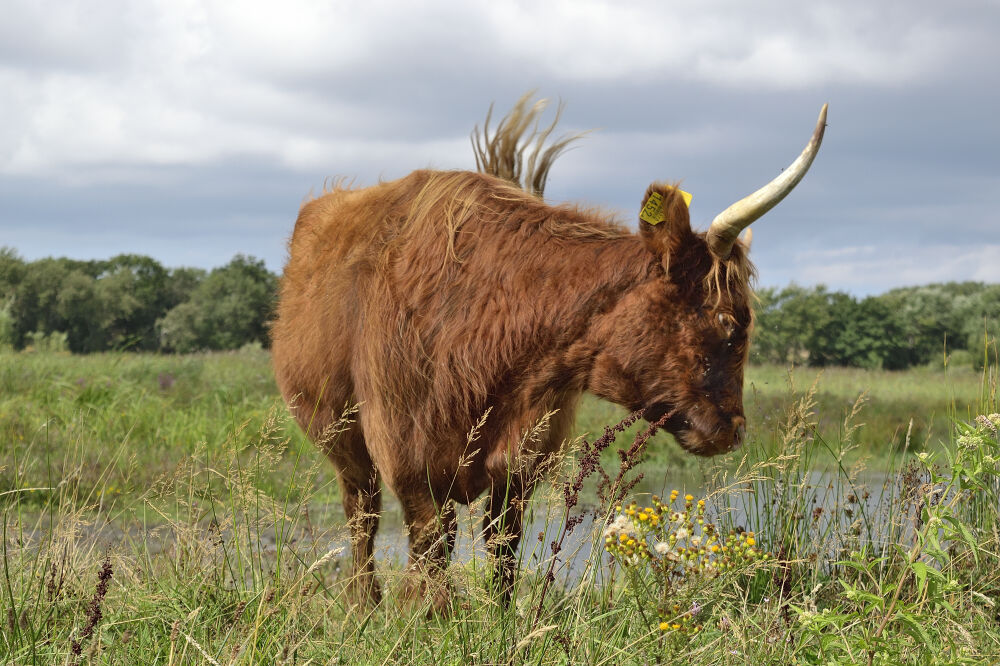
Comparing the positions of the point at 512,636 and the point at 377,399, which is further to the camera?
the point at 377,399

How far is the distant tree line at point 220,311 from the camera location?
36031 millimetres

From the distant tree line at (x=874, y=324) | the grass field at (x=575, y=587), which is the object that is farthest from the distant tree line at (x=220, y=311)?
the grass field at (x=575, y=587)

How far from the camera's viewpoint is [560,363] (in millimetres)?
3029

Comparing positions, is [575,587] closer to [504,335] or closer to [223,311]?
[504,335]

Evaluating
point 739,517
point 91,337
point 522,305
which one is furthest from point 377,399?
point 91,337

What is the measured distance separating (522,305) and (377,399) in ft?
2.28

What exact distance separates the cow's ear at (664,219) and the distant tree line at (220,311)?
24000mm

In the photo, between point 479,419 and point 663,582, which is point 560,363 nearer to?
point 479,419

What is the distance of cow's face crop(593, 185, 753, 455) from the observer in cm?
290

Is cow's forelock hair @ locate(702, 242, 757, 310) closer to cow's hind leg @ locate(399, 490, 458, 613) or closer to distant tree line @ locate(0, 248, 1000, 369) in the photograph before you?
cow's hind leg @ locate(399, 490, 458, 613)

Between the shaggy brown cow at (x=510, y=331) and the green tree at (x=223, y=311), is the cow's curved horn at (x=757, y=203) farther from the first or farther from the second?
the green tree at (x=223, y=311)

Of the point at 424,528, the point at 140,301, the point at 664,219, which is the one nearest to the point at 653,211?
the point at 664,219

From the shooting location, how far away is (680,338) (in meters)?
2.90

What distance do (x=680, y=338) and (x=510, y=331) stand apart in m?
0.59
